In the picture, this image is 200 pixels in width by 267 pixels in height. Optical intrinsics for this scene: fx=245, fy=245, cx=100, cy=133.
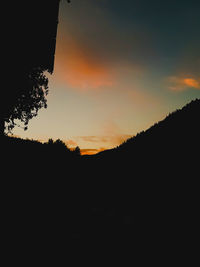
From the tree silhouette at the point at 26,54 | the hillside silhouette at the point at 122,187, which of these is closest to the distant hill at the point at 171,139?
the hillside silhouette at the point at 122,187

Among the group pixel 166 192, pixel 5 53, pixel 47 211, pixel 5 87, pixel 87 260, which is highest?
pixel 5 53

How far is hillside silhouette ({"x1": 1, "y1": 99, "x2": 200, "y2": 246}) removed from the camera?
6.99 m

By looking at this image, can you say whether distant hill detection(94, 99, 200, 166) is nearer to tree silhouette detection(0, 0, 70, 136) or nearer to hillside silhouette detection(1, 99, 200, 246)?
hillside silhouette detection(1, 99, 200, 246)

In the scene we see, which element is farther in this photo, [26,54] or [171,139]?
[26,54]

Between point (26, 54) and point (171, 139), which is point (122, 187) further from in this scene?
point (26, 54)

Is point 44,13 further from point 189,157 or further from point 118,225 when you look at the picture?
point 118,225

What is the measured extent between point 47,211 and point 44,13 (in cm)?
1579

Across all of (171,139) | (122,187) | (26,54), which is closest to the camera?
(122,187)

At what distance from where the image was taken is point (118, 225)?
23.7 ft

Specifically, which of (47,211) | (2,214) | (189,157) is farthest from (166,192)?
(2,214)

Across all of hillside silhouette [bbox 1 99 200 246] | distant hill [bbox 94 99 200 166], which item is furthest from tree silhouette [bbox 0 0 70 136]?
distant hill [bbox 94 99 200 166]

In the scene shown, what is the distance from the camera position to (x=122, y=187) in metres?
10.8

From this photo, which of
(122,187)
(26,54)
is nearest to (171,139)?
(122,187)

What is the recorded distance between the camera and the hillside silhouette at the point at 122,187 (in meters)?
6.99
